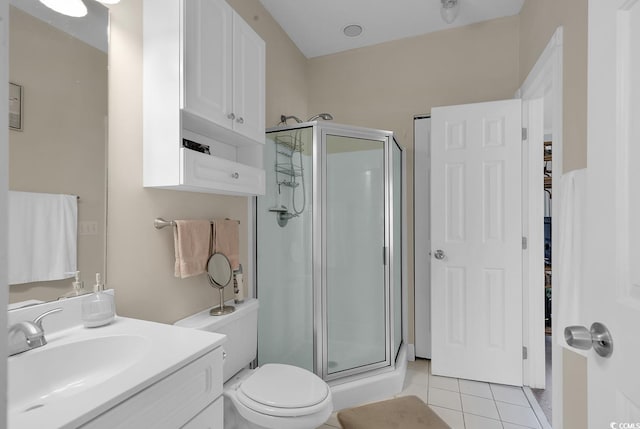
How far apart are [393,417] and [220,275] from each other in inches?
47.7

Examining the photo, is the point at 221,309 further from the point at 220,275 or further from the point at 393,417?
the point at 393,417

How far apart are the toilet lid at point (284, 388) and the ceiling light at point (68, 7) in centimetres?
165

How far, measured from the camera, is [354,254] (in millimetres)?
2227

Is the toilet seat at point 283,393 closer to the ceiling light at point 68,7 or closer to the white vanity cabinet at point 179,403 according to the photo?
the white vanity cabinet at point 179,403

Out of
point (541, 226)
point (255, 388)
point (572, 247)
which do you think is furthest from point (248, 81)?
point (541, 226)

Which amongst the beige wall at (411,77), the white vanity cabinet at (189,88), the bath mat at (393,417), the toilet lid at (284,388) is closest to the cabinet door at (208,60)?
the white vanity cabinet at (189,88)

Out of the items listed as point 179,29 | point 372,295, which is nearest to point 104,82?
point 179,29

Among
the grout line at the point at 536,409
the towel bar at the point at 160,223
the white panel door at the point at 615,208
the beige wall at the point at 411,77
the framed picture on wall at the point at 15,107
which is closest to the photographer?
the white panel door at the point at 615,208

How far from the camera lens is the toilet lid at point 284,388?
1.31 meters

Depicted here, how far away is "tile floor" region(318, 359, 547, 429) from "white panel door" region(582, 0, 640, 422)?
1.40 metres

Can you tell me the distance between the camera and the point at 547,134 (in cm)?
354

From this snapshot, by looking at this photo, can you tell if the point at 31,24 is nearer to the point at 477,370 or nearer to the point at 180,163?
the point at 180,163

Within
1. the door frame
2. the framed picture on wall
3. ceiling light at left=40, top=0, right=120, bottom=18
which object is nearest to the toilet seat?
the door frame

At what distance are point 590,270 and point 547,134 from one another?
11.8 ft
